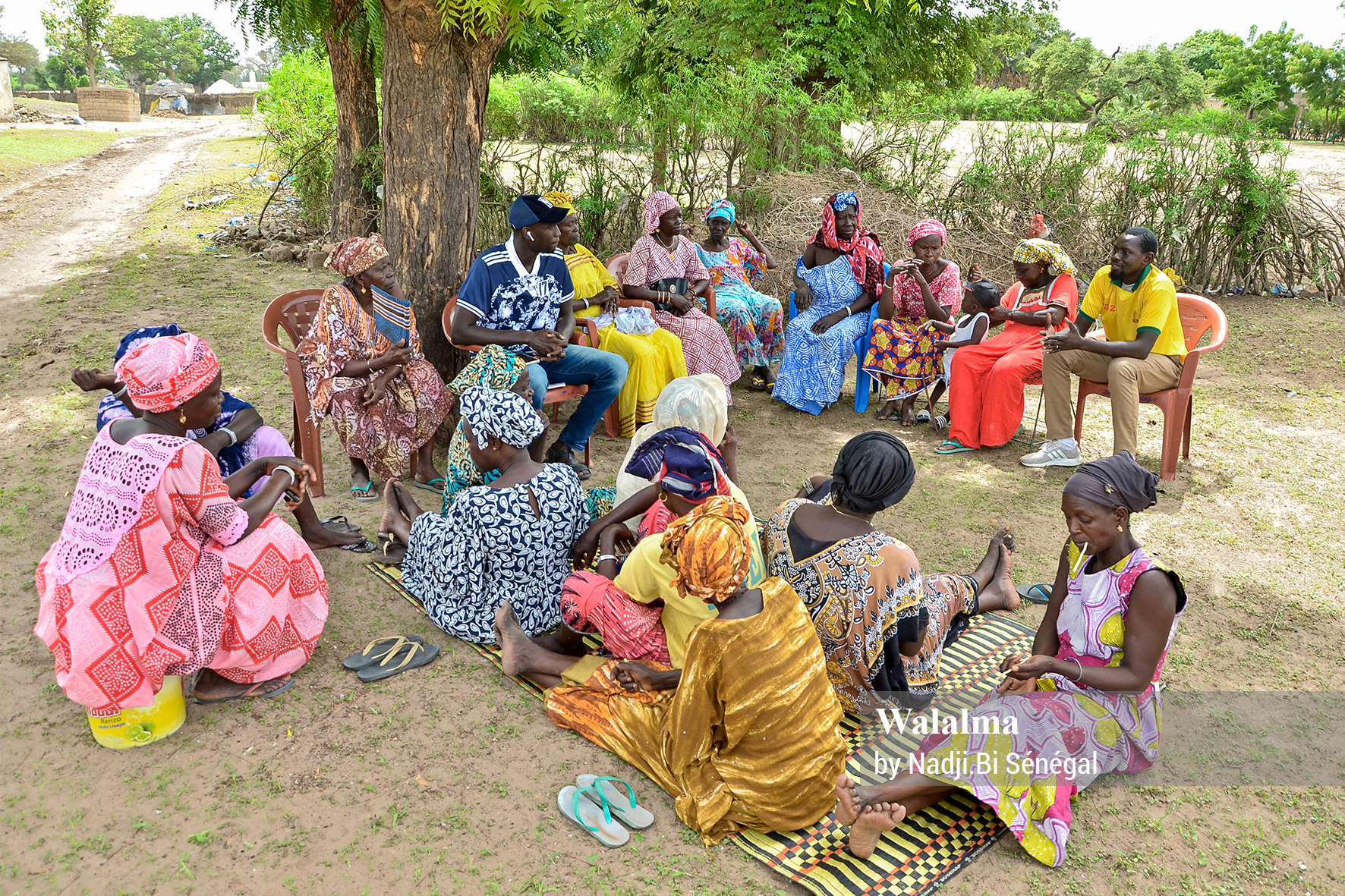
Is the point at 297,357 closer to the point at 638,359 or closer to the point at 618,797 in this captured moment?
the point at 638,359

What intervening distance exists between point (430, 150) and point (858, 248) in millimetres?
3492

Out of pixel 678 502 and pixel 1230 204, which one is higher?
pixel 1230 204

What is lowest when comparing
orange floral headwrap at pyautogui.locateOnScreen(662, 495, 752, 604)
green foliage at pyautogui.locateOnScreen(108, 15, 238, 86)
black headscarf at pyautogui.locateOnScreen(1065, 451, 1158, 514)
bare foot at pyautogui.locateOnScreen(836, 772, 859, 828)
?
bare foot at pyautogui.locateOnScreen(836, 772, 859, 828)

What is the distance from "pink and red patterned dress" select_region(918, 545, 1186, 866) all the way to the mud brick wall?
45008 millimetres

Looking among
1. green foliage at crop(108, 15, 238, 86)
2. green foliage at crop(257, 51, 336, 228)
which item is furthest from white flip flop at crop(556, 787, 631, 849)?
green foliage at crop(108, 15, 238, 86)

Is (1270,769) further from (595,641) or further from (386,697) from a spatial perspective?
(386,697)

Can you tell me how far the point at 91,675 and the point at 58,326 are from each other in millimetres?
6430

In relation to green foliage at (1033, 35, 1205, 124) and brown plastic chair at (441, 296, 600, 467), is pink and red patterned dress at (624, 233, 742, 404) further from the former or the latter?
green foliage at (1033, 35, 1205, 124)

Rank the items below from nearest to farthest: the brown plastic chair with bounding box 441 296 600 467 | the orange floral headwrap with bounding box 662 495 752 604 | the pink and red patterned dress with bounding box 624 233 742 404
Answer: the orange floral headwrap with bounding box 662 495 752 604 < the brown plastic chair with bounding box 441 296 600 467 < the pink and red patterned dress with bounding box 624 233 742 404

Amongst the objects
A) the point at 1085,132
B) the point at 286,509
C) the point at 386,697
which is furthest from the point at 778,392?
the point at 1085,132

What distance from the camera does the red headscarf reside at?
7228 millimetres

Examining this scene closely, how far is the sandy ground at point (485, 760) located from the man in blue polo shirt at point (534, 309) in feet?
2.31

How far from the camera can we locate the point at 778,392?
7.38 meters

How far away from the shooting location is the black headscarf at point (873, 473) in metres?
3.14
